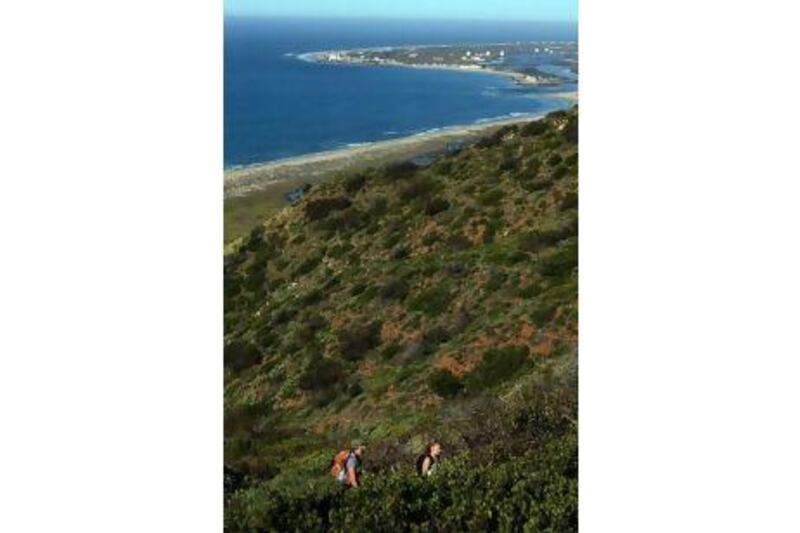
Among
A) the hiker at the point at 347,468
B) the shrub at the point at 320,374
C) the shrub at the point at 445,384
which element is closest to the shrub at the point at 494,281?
the shrub at the point at 445,384

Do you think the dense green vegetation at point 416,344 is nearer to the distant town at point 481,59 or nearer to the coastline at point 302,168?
the coastline at point 302,168

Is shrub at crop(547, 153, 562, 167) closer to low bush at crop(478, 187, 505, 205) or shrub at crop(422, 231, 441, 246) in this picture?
low bush at crop(478, 187, 505, 205)

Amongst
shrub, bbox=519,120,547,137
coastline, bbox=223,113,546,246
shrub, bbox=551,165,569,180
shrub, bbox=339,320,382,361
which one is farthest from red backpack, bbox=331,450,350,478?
shrub, bbox=551,165,569,180

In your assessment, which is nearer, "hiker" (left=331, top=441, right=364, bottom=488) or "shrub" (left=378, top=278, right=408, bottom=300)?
"hiker" (left=331, top=441, right=364, bottom=488)
